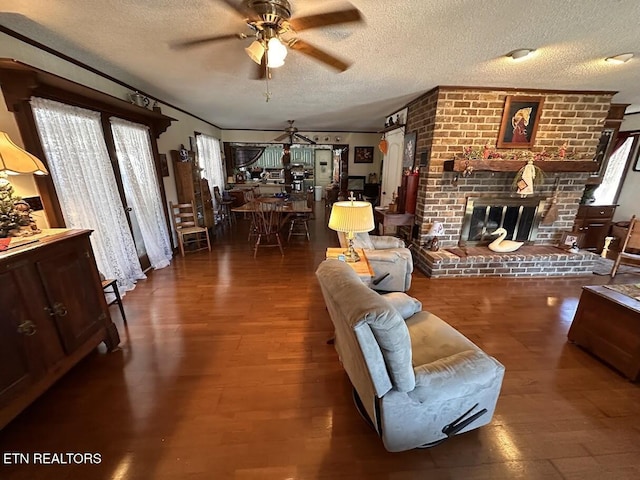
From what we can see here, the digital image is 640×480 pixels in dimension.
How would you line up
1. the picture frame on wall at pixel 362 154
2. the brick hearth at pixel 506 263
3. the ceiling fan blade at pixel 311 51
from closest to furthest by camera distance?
the ceiling fan blade at pixel 311 51 < the brick hearth at pixel 506 263 < the picture frame on wall at pixel 362 154

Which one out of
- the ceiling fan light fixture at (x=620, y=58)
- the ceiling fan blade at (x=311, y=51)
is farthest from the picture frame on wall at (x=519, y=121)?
the ceiling fan blade at (x=311, y=51)

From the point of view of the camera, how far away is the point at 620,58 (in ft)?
7.18

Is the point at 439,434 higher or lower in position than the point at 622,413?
higher

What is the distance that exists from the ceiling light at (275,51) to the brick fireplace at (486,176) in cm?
239

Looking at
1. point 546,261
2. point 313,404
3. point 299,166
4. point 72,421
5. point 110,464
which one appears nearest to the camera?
point 110,464

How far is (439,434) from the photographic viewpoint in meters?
1.32

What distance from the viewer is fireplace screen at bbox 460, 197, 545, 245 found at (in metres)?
3.56

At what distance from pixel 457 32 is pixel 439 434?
2506 millimetres

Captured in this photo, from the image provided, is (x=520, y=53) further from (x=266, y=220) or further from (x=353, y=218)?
(x=266, y=220)

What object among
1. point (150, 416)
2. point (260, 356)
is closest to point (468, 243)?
point (260, 356)

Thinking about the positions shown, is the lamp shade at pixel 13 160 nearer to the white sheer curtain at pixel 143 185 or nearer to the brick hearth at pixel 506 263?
the white sheer curtain at pixel 143 185

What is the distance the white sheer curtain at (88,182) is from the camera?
2.21 metres

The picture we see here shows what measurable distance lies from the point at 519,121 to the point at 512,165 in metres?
0.61

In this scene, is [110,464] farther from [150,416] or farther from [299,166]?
[299,166]
